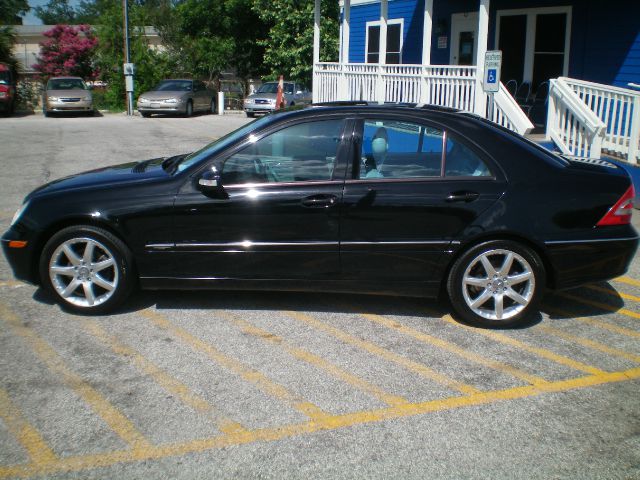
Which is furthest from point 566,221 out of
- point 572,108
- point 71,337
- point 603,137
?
point 572,108

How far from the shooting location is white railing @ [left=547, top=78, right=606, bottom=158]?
392 inches

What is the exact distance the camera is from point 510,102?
11578mm

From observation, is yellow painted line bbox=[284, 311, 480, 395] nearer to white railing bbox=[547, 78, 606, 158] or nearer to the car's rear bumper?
the car's rear bumper

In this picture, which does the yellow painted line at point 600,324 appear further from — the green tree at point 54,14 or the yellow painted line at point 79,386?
the green tree at point 54,14

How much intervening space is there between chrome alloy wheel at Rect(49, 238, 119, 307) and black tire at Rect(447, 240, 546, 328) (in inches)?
102

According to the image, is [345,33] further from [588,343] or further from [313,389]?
[313,389]

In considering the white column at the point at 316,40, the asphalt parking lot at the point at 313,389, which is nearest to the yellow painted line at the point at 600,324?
the asphalt parking lot at the point at 313,389

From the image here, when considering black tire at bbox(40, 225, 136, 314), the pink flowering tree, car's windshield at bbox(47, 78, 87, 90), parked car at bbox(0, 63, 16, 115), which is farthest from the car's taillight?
the pink flowering tree

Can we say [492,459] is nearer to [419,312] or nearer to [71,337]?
[419,312]

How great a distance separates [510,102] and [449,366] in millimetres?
7996

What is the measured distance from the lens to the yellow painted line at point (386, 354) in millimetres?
4297

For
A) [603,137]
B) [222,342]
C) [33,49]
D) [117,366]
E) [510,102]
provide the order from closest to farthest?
[117,366] < [222,342] < [603,137] < [510,102] < [33,49]

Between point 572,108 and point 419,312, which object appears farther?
point 572,108

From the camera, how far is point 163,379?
4320 mm
